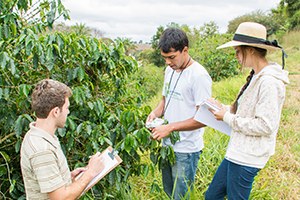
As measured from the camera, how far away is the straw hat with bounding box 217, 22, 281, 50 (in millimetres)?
1938

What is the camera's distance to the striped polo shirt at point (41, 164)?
149 cm

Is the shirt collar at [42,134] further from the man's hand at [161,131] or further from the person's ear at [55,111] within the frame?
the man's hand at [161,131]

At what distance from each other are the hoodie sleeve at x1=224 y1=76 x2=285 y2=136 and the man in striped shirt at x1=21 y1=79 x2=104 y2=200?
951mm

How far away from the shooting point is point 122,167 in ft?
8.57

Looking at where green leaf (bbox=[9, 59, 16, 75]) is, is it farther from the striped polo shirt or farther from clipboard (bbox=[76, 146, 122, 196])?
clipboard (bbox=[76, 146, 122, 196])

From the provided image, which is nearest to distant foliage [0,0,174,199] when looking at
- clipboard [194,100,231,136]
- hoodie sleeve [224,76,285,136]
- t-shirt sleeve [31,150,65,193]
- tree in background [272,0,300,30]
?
clipboard [194,100,231,136]

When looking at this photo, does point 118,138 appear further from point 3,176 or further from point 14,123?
point 3,176

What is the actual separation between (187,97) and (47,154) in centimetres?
114

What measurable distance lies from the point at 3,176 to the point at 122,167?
90cm

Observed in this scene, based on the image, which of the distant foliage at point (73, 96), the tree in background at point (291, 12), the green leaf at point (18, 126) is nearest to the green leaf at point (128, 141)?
the distant foliage at point (73, 96)

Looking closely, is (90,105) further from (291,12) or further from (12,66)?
(291,12)

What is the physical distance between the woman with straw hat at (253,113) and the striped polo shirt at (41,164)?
1.06 metres

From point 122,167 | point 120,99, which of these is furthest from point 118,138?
point 120,99

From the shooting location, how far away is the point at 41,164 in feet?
4.89
